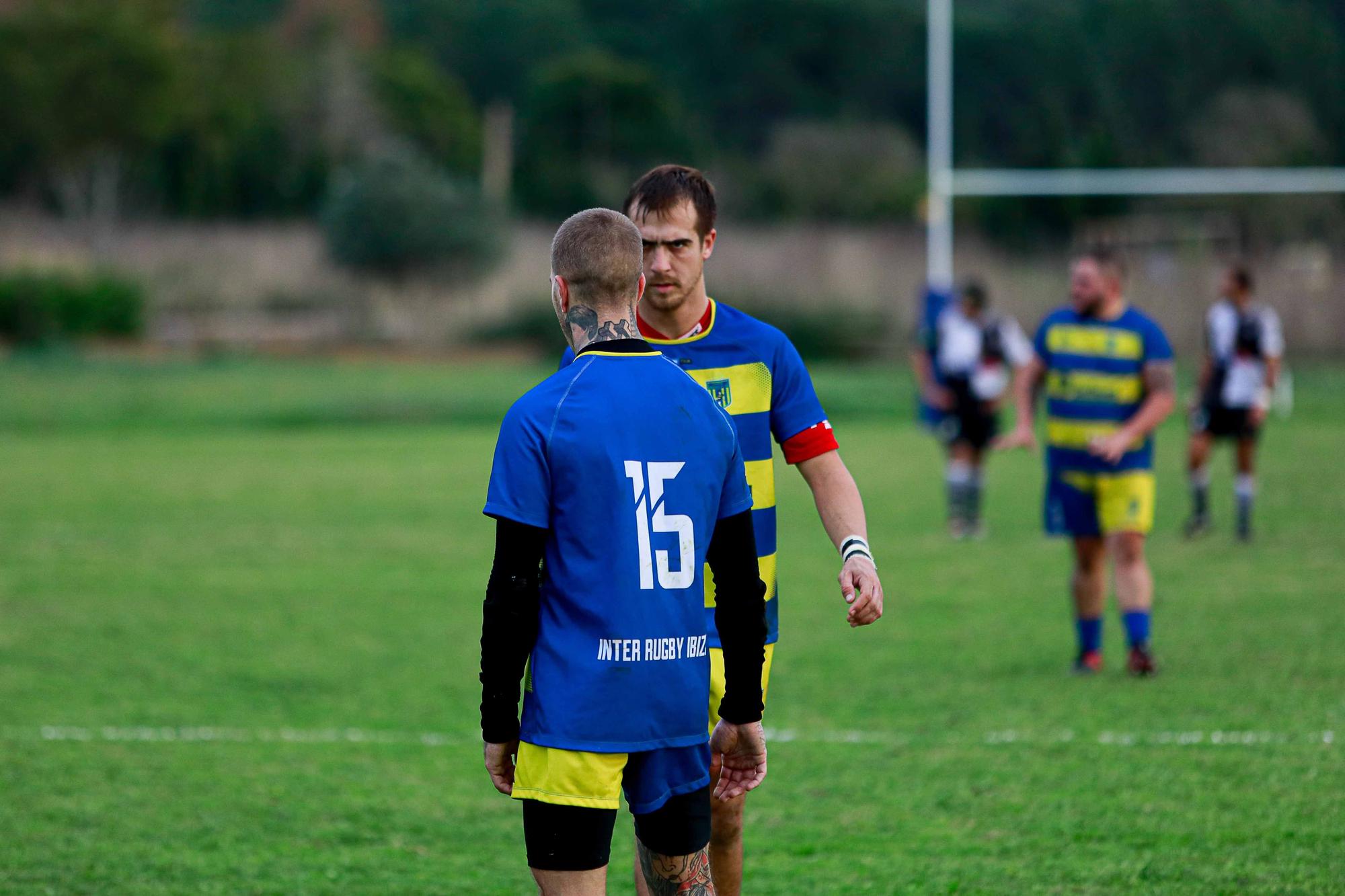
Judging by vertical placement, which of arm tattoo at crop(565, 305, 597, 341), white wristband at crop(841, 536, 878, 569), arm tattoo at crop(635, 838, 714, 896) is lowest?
arm tattoo at crop(635, 838, 714, 896)

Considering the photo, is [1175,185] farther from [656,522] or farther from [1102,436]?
[656,522]

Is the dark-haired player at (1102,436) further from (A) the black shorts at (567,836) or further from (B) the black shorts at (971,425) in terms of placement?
(B) the black shorts at (971,425)

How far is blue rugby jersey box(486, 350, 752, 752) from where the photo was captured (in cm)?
321

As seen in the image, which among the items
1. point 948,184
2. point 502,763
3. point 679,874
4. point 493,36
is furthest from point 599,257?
point 493,36

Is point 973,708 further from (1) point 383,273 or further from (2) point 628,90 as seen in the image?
(2) point 628,90

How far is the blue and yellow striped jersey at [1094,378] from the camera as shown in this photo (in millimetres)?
8250

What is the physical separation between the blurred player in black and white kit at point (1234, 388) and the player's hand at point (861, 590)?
10.6 metres

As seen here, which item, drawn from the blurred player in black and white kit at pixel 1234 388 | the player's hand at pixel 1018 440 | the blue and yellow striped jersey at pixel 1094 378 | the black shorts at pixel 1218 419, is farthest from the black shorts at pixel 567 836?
the black shorts at pixel 1218 419

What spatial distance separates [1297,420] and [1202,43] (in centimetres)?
1987

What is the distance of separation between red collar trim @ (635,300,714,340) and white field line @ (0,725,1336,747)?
9.77 ft

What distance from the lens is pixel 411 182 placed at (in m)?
48.0

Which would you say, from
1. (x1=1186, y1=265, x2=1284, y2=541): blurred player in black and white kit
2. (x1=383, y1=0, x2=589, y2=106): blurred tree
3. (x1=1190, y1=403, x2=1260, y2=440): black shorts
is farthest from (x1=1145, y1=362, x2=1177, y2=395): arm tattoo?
(x1=383, y1=0, x2=589, y2=106): blurred tree

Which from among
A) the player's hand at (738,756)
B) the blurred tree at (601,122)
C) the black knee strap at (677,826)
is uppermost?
the blurred tree at (601,122)

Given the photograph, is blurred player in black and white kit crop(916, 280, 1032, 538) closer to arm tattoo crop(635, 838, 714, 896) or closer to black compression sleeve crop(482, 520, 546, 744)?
arm tattoo crop(635, 838, 714, 896)
